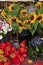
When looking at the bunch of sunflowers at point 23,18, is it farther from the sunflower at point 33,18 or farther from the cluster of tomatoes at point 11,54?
the cluster of tomatoes at point 11,54

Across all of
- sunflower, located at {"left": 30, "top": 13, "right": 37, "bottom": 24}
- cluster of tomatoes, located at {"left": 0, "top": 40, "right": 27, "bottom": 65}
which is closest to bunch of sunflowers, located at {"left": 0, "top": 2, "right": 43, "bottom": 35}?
sunflower, located at {"left": 30, "top": 13, "right": 37, "bottom": 24}

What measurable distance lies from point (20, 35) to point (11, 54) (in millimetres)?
297

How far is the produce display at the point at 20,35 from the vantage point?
2.15 metres

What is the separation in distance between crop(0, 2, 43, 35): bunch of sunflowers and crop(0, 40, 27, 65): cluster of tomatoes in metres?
0.18

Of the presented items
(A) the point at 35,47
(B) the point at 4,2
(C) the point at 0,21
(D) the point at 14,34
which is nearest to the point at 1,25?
(C) the point at 0,21

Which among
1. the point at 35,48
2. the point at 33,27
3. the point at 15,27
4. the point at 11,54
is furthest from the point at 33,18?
the point at 11,54

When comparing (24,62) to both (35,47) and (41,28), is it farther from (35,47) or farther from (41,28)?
(41,28)

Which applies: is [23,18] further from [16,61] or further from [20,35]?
[16,61]

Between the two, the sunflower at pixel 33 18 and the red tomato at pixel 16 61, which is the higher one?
the sunflower at pixel 33 18

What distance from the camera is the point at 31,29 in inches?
88.3

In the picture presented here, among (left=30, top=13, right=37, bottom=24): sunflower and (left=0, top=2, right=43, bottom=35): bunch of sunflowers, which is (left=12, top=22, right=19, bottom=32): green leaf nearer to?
(left=0, top=2, right=43, bottom=35): bunch of sunflowers

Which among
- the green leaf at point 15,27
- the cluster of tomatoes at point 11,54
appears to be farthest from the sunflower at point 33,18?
the cluster of tomatoes at point 11,54

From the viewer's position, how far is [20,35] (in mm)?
2373

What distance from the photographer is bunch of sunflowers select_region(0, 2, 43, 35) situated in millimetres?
2234
